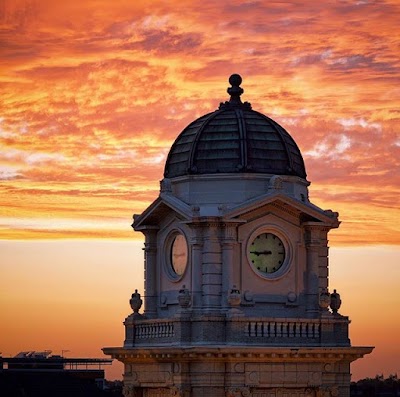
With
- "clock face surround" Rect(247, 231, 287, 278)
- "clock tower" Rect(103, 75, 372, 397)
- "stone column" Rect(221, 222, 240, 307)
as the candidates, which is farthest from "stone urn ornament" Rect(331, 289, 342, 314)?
"stone column" Rect(221, 222, 240, 307)

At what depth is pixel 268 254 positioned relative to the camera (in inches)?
2630

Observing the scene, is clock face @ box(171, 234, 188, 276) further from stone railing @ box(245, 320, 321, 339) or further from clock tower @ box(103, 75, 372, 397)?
stone railing @ box(245, 320, 321, 339)

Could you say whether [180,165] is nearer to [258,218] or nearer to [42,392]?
[258,218]

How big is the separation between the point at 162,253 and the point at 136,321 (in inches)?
100.0

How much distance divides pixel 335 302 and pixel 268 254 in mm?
2851

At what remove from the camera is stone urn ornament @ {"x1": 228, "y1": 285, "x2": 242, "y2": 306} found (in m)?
65.0

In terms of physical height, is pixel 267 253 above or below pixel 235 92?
below

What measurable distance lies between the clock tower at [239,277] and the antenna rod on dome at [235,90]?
0.36 meters

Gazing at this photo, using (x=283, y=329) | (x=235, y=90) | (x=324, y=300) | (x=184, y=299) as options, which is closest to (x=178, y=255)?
(x=184, y=299)

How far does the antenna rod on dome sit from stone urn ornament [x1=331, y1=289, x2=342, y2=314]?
7.45 meters

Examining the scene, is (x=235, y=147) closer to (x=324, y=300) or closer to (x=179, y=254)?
(x=179, y=254)

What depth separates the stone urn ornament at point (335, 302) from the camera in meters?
67.2

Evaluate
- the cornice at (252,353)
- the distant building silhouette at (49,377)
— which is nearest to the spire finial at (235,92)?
the cornice at (252,353)

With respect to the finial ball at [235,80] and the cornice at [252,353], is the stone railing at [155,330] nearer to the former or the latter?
the cornice at [252,353]
